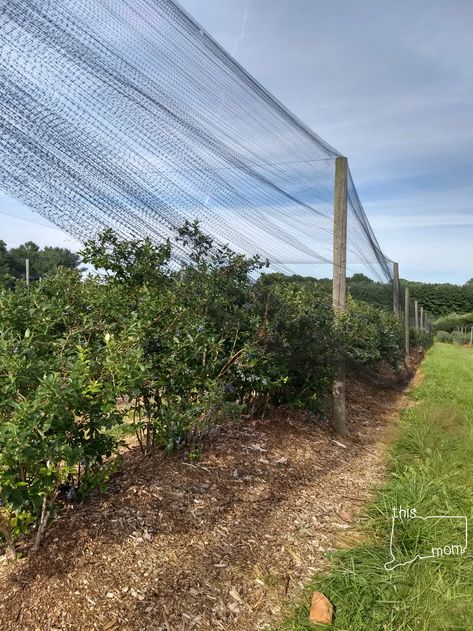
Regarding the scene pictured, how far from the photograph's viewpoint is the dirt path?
1.89 metres

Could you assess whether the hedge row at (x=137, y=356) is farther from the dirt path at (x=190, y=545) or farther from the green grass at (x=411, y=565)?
the green grass at (x=411, y=565)

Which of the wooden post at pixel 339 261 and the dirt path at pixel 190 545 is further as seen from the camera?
the wooden post at pixel 339 261

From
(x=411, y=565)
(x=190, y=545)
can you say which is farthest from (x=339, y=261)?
(x=190, y=545)

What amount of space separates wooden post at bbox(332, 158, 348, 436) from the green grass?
2.60ft

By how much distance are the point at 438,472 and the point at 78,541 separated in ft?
8.21

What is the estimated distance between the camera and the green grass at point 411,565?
196cm

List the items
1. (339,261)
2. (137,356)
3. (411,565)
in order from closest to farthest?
(137,356)
(411,565)
(339,261)

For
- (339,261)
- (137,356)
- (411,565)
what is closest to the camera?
(137,356)

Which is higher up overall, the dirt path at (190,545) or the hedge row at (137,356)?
the hedge row at (137,356)

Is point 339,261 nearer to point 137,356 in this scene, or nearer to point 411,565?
point 411,565

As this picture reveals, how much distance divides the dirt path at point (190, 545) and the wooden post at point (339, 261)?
113cm

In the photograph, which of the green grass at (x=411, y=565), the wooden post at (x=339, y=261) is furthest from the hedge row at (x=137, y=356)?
the green grass at (x=411, y=565)

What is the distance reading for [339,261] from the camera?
4.73 metres

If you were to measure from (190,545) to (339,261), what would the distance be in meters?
3.09
